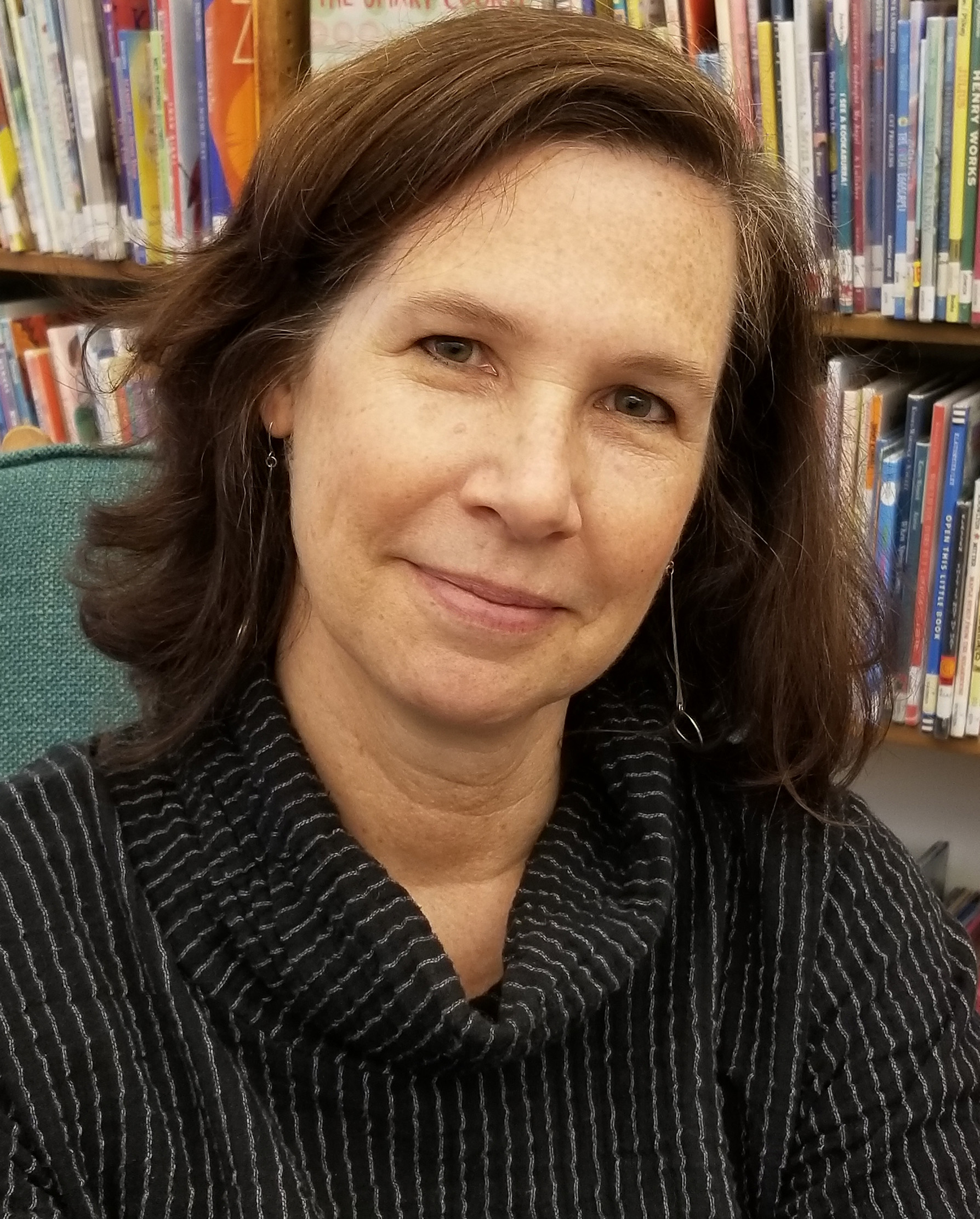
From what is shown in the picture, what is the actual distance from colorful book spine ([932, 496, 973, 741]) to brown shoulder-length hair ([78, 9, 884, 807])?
30 cm

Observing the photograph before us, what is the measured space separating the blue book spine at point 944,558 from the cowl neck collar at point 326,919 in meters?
0.66

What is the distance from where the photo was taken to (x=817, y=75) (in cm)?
135

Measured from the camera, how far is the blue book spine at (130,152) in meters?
1.71

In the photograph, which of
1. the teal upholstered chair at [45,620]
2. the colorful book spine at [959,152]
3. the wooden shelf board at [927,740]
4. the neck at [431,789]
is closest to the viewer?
the neck at [431,789]

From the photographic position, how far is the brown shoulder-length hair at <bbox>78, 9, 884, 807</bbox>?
84cm

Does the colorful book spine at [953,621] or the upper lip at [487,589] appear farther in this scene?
the colorful book spine at [953,621]

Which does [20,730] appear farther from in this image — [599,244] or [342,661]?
[599,244]

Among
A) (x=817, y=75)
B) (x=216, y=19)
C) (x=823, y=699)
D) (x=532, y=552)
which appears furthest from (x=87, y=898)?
(x=216, y=19)

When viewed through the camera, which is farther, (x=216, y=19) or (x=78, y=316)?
(x=78, y=316)

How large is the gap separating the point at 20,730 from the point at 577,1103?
1.95 ft

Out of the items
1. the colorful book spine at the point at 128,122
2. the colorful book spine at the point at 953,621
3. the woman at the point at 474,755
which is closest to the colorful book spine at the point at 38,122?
the colorful book spine at the point at 128,122

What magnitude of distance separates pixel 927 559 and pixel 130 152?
124 centimetres

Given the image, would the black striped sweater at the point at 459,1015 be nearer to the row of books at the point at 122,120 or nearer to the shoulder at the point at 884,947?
the shoulder at the point at 884,947

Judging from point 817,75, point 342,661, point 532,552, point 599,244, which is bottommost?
point 342,661
